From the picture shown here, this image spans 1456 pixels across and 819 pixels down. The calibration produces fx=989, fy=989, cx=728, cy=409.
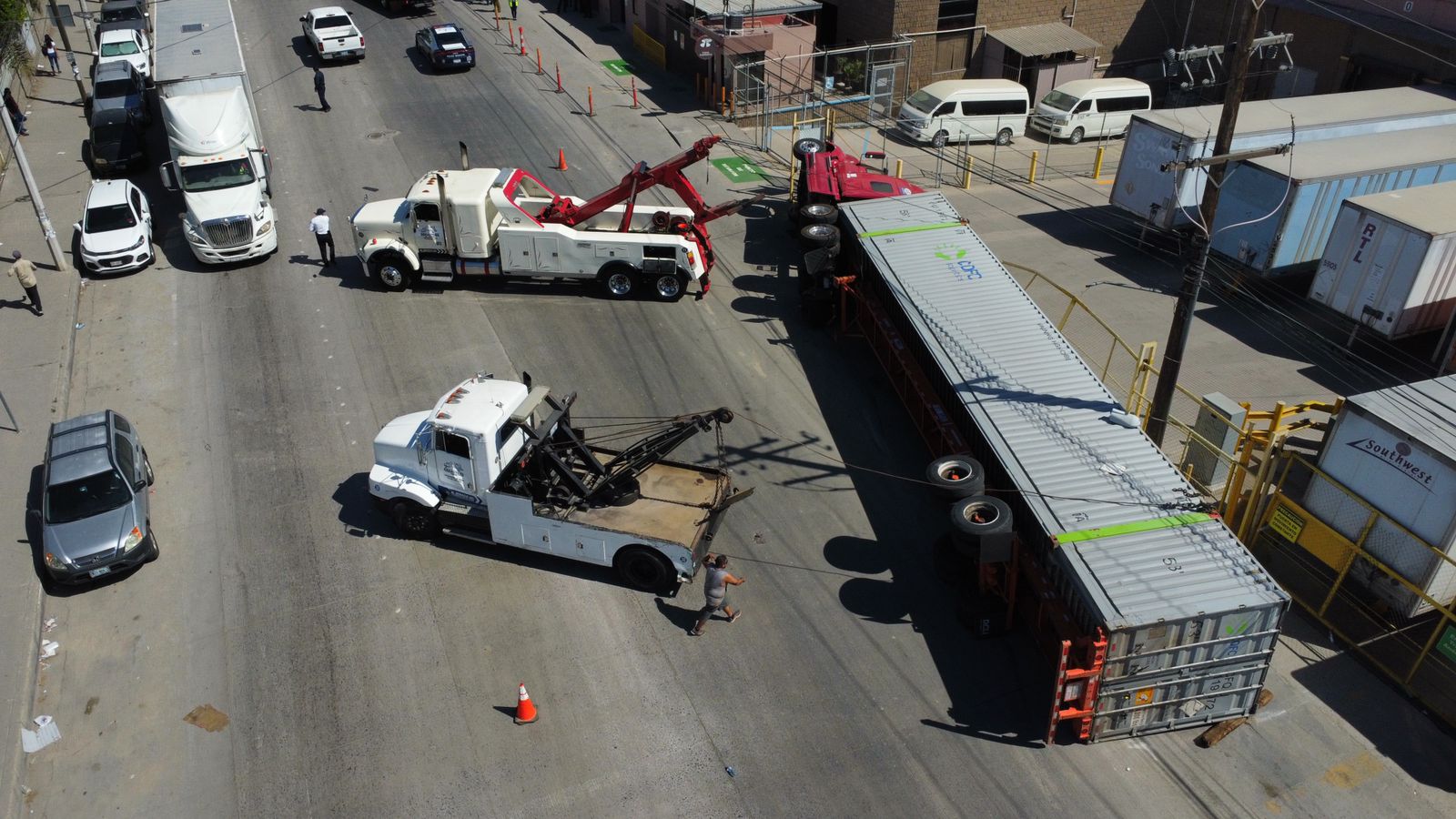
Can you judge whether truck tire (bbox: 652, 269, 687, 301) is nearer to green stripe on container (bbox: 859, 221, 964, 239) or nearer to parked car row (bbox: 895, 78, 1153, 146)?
green stripe on container (bbox: 859, 221, 964, 239)

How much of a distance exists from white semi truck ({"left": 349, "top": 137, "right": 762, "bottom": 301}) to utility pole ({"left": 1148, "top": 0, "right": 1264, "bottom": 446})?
1064cm

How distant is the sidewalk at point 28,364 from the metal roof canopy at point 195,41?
439 centimetres

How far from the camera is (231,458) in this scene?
17.5 metres

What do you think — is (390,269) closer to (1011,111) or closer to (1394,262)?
(1011,111)

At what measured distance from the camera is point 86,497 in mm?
14867

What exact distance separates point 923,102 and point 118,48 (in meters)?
29.1

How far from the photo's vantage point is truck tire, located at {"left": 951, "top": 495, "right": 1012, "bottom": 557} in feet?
42.3

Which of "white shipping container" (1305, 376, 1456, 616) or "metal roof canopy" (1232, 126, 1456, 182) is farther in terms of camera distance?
"metal roof canopy" (1232, 126, 1456, 182)

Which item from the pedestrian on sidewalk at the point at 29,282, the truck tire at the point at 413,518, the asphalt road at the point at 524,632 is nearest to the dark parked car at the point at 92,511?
the asphalt road at the point at 524,632

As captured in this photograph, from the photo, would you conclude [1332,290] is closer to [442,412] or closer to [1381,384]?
[1381,384]

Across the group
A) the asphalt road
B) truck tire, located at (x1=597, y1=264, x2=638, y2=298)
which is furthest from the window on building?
truck tire, located at (x1=597, y1=264, x2=638, y2=298)

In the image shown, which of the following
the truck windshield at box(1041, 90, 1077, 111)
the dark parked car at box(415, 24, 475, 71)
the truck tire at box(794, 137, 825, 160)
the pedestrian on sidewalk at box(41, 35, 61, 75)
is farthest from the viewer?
the pedestrian on sidewalk at box(41, 35, 61, 75)

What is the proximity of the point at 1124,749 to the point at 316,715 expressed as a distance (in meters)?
10.2

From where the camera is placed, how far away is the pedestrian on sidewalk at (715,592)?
44.2 feet
